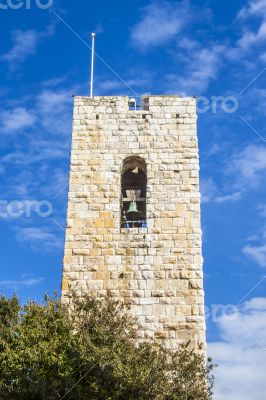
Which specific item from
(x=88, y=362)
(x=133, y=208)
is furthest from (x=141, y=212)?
(x=88, y=362)

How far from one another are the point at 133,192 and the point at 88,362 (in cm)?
546

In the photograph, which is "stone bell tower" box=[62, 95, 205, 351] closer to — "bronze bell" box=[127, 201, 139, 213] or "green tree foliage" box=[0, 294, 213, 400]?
"bronze bell" box=[127, 201, 139, 213]

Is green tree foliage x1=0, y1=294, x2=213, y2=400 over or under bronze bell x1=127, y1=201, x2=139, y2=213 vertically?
under

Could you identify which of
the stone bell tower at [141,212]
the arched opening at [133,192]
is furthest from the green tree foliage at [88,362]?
the arched opening at [133,192]

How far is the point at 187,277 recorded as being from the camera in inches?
505

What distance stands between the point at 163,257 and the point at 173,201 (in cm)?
145

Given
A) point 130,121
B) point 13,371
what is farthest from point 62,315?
point 130,121

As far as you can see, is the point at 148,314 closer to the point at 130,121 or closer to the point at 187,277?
the point at 187,277

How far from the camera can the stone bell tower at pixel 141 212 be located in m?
12.6

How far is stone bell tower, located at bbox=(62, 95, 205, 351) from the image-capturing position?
12.6m

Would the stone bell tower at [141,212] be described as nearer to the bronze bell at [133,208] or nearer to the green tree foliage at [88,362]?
the bronze bell at [133,208]

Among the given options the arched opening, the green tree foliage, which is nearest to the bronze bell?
the arched opening

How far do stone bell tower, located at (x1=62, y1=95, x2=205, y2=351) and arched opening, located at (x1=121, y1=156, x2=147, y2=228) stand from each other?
25mm

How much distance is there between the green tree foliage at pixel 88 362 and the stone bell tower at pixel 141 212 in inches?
61.0
